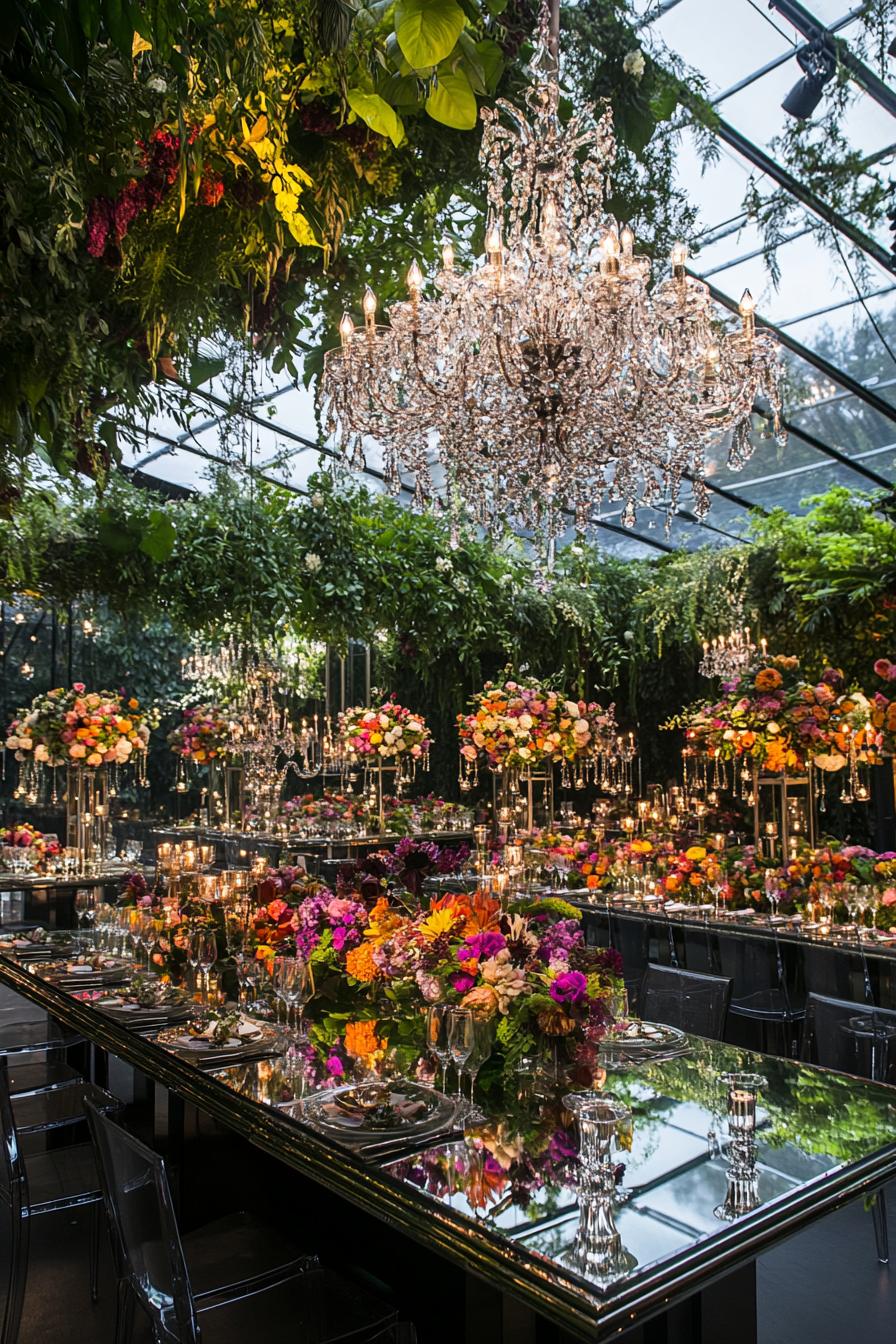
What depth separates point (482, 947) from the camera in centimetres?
260

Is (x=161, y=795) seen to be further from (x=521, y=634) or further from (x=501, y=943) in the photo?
(x=501, y=943)

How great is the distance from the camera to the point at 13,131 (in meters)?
1.16

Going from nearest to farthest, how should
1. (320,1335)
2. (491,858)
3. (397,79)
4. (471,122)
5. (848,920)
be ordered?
(471,122)
(397,79)
(320,1335)
(848,920)
(491,858)

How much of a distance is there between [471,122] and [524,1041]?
188 centimetres

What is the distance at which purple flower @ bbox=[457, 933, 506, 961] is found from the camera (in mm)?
2584

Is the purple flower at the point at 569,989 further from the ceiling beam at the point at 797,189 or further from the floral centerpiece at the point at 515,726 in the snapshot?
the floral centerpiece at the point at 515,726

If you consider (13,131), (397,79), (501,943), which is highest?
(397,79)

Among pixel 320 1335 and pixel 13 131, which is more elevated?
pixel 13 131

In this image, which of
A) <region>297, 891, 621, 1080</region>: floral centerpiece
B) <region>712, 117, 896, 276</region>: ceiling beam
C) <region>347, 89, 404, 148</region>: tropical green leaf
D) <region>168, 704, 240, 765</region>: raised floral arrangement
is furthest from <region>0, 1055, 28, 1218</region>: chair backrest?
<region>168, 704, 240, 765</region>: raised floral arrangement

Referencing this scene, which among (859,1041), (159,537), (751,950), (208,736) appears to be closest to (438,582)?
(208,736)

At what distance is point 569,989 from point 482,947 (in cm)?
24

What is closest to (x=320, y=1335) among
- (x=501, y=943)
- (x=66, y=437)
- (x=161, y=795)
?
(x=501, y=943)

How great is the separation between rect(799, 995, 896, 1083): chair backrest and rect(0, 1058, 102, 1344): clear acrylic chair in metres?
2.27

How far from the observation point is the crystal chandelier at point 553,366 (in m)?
4.70
